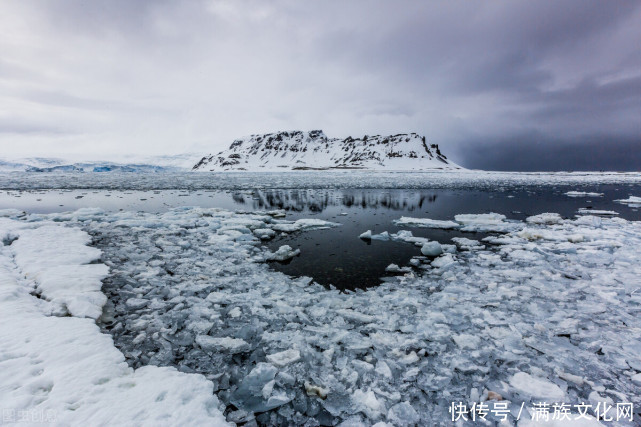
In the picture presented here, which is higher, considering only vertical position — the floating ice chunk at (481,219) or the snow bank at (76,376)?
the floating ice chunk at (481,219)

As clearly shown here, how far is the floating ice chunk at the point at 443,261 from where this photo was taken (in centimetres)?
661

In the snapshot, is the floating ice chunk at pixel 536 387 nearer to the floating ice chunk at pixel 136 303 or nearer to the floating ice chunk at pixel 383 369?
the floating ice chunk at pixel 383 369

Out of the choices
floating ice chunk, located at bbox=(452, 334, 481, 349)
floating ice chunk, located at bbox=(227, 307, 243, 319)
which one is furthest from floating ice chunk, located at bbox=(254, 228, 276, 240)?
floating ice chunk, located at bbox=(452, 334, 481, 349)

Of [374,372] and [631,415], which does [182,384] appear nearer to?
[374,372]

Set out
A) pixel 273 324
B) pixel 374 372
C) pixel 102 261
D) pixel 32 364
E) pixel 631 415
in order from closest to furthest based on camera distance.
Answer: pixel 631 415 < pixel 32 364 < pixel 374 372 < pixel 273 324 < pixel 102 261

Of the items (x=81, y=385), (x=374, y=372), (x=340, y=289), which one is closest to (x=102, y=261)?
(x=81, y=385)

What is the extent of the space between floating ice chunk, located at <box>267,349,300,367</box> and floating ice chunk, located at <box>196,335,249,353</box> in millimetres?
445

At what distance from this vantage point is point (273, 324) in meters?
4.19

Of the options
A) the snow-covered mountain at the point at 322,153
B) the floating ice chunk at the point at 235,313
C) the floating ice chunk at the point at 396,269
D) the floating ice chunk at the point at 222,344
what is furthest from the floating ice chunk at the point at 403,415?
the snow-covered mountain at the point at 322,153

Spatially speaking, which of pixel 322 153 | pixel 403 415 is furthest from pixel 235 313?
pixel 322 153

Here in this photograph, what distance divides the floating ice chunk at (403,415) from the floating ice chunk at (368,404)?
0.10m

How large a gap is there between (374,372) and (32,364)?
3697 millimetres

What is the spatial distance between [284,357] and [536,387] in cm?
283

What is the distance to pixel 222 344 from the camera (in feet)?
11.9
